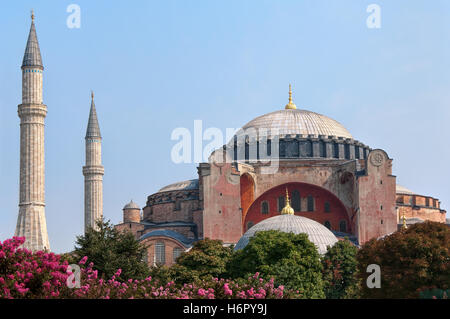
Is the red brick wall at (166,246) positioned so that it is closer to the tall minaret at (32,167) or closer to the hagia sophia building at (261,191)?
the hagia sophia building at (261,191)

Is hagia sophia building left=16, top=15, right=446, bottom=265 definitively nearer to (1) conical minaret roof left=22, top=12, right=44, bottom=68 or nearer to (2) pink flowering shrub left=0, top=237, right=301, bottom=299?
(1) conical minaret roof left=22, top=12, right=44, bottom=68

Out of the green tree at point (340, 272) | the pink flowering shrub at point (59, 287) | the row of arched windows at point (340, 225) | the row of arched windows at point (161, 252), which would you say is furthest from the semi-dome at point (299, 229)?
the pink flowering shrub at point (59, 287)

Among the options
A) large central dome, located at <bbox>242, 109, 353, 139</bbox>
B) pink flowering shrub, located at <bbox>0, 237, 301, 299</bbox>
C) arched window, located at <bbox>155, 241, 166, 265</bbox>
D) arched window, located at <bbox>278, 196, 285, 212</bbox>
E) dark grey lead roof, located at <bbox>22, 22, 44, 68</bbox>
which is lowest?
pink flowering shrub, located at <bbox>0, 237, 301, 299</bbox>

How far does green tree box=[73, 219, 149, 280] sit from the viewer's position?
1232 inches

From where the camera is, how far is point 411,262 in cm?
3175

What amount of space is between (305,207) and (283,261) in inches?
761

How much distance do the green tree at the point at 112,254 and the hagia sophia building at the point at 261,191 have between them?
11874 mm

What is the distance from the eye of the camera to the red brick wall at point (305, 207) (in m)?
53.5

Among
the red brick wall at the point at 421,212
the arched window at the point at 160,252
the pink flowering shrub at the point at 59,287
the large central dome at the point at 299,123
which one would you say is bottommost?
the pink flowering shrub at the point at 59,287

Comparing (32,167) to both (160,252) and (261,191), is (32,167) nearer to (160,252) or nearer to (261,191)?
(160,252)

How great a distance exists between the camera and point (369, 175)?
51.2 m

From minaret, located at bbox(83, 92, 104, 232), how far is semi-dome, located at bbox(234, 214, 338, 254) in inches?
678

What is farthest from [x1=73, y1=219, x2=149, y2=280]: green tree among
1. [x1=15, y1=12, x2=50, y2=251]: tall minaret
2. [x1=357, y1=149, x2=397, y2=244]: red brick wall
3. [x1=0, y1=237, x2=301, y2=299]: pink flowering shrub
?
[x1=357, y1=149, x2=397, y2=244]: red brick wall
